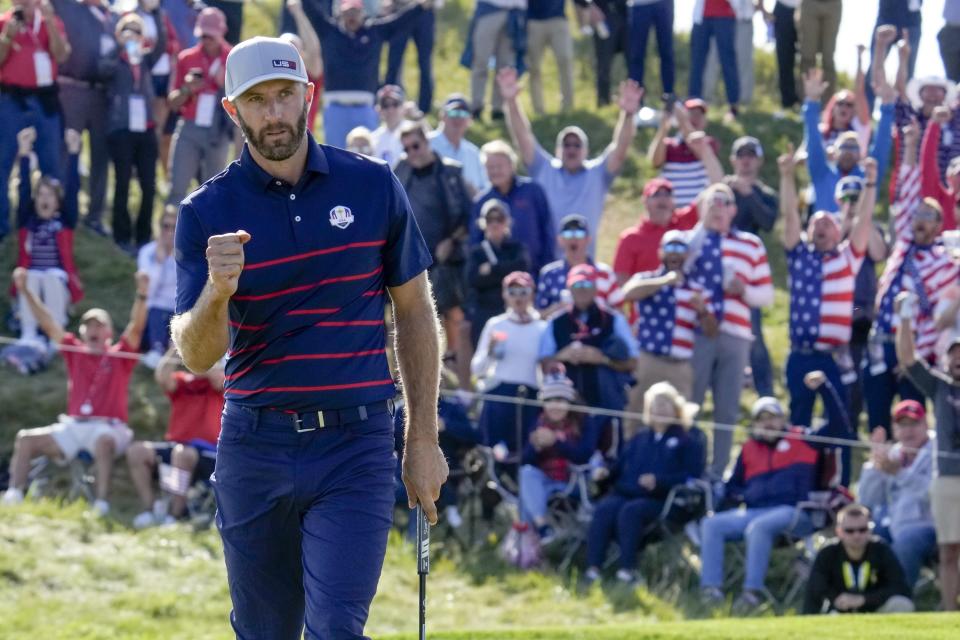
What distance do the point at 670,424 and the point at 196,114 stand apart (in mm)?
6231

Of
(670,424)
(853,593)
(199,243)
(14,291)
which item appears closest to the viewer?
(199,243)

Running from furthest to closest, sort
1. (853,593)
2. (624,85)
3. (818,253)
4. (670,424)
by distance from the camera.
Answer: (624,85) → (818,253) → (670,424) → (853,593)

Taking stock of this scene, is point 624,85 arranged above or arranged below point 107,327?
above

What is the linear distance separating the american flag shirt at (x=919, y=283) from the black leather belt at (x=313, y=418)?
28.2 ft

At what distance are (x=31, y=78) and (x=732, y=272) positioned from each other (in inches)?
260

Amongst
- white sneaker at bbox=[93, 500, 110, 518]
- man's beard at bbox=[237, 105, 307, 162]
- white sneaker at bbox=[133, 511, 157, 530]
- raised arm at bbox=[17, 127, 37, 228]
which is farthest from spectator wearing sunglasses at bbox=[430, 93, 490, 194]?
man's beard at bbox=[237, 105, 307, 162]

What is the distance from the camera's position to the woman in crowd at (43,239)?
53.0ft

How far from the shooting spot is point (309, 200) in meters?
5.68

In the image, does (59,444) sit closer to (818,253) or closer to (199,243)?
(818,253)

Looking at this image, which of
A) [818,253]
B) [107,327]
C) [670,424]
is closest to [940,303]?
[818,253]

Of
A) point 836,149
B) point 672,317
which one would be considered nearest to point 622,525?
point 672,317

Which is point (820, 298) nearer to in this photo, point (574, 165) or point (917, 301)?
point (917, 301)

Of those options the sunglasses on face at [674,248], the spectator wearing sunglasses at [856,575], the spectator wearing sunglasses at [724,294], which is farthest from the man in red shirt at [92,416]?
the spectator wearing sunglasses at [856,575]

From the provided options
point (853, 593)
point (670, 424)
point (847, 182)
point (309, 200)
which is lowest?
point (853, 593)
